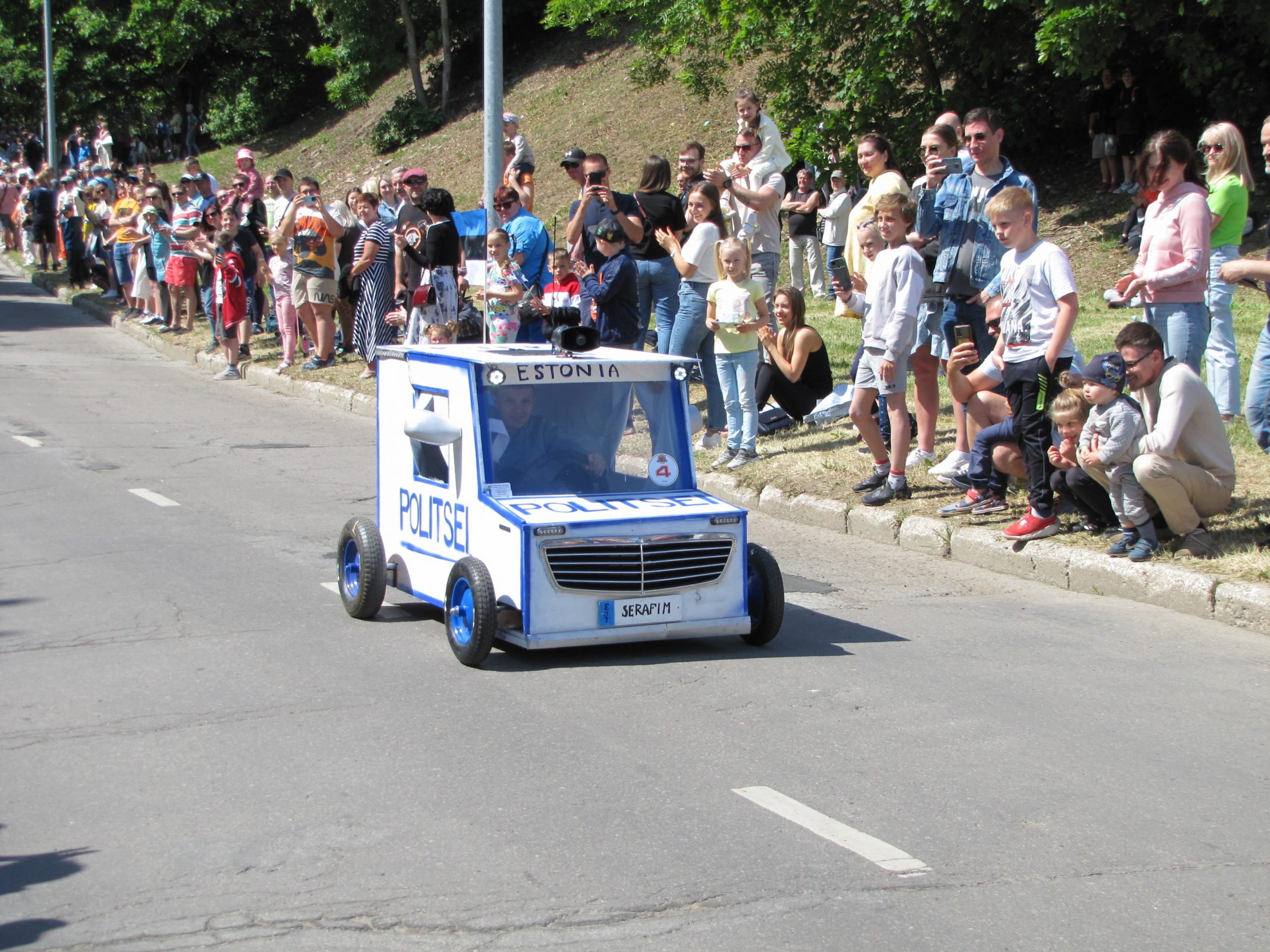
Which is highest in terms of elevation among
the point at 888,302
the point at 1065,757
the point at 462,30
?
the point at 462,30

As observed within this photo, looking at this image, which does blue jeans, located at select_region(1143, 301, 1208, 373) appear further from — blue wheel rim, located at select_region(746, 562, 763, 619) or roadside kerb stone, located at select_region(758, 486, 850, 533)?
blue wheel rim, located at select_region(746, 562, 763, 619)

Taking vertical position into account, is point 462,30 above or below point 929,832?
above

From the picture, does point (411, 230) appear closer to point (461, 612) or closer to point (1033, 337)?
point (1033, 337)

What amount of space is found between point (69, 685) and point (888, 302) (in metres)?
5.70

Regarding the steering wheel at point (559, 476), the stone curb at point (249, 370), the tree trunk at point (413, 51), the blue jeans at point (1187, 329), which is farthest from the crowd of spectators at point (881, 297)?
the tree trunk at point (413, 51)

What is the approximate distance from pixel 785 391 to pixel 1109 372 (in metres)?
4.35

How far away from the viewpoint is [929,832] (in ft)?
14.3

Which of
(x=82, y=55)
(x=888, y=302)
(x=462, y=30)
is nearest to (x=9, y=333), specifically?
(x=888, y=302)

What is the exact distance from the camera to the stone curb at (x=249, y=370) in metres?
14.9

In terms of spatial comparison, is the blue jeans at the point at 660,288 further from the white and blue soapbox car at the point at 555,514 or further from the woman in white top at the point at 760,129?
the white and blue soapbox car at the point at 555,514

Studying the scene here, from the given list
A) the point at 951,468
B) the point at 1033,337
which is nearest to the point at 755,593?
the point at 1033,337

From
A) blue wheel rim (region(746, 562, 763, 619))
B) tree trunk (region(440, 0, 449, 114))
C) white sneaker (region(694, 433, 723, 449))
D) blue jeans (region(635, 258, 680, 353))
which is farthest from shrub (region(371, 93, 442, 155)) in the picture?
blue wheel rim (region(746, 562, 763, 619))

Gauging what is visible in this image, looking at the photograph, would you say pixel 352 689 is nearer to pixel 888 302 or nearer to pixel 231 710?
pixel 231 710

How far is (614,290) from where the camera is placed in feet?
36.5
